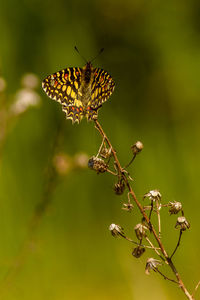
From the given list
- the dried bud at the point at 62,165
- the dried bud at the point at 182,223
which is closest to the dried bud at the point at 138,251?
the dried bud at the point at 182,223

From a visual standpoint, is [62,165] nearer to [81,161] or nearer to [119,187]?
[81,161]

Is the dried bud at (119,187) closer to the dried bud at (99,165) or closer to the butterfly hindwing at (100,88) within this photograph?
the dried bud at (99,165)

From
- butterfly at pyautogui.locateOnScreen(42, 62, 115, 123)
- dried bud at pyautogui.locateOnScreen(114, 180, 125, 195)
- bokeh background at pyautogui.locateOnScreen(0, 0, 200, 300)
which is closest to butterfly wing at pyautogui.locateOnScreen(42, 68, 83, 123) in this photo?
butterfly at pyautogui.locateOnScreen(42, 62, 115, 123)

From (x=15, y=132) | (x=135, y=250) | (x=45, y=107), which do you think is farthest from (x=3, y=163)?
(x=135, y=250)

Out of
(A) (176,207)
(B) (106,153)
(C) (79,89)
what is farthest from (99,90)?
(A) (176,207)

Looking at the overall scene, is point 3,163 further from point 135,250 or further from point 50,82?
point 135,250

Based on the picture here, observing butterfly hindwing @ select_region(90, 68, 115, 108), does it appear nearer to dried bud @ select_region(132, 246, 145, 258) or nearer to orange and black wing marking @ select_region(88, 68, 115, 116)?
orange and black wing marking @ select_region(88, 68, 115, 116)

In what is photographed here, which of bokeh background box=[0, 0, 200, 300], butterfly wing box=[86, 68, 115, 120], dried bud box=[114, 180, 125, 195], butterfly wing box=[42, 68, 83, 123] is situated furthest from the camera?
bokeh background box=[0, 0, 200, 300]
